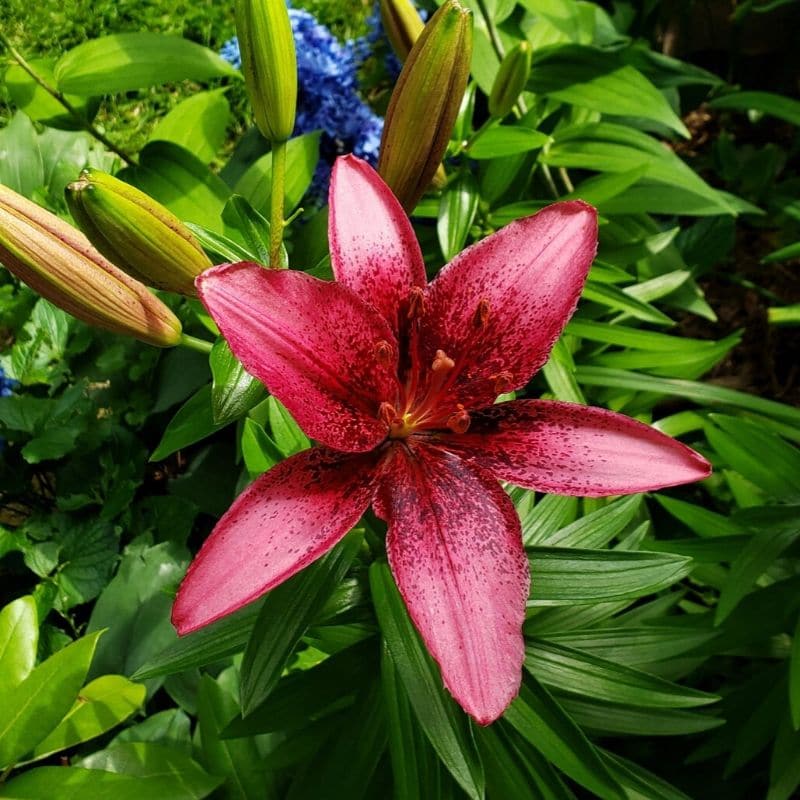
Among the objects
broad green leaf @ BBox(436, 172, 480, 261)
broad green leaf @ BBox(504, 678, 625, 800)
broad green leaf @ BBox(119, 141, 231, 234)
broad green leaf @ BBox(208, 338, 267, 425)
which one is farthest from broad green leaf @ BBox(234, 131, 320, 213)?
broad green leaf @ BBox(504, 678, 625, 800)

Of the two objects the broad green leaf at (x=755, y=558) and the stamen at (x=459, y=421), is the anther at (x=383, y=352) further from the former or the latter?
the broad green leaf at (x=755, y=558)

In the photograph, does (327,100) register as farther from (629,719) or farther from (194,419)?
(629,719)

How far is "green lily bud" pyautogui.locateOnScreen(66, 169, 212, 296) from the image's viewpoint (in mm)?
514

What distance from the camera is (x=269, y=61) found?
0.59m

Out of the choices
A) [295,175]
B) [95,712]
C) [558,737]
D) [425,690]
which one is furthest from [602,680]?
[295,175]

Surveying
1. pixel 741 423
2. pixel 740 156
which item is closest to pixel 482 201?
pixel 741 423

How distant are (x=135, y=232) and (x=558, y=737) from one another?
543 millimetres

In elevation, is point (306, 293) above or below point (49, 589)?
above

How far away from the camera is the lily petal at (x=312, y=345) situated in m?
0.48

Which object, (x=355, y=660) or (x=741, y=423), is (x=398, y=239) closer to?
(x=355, y=660)

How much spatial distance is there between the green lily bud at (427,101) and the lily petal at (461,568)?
8.7 inches

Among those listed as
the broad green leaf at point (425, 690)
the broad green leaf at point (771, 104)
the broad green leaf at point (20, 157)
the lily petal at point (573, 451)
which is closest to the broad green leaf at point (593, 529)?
the broad green leaf at point (425, 690)

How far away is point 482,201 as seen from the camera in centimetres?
118

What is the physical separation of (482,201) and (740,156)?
111 centimetres
